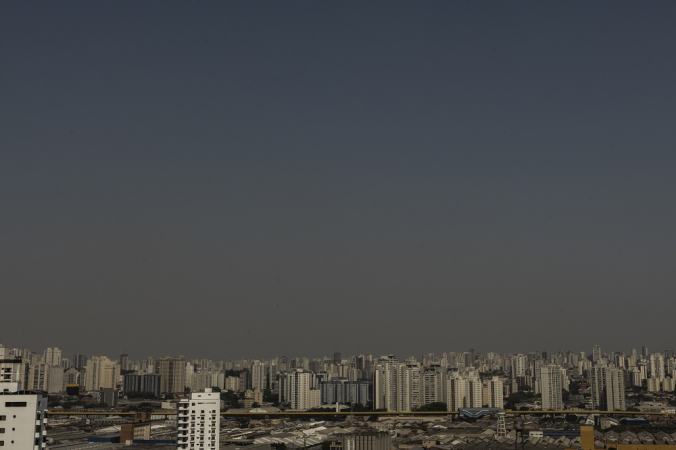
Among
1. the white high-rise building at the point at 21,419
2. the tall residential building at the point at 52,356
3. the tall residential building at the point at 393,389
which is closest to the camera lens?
the white high-rise building at the point at 21,419

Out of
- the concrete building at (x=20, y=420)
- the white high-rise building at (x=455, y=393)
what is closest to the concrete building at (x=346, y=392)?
the white high-rise building at (x=455, y=393)

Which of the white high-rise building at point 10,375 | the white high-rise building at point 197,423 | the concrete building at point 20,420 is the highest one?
the white high-rise building at point 10,375

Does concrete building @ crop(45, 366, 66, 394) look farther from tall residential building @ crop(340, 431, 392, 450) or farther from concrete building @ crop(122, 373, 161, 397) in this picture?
tall residential building @ crop(340, 431, 392, 450)

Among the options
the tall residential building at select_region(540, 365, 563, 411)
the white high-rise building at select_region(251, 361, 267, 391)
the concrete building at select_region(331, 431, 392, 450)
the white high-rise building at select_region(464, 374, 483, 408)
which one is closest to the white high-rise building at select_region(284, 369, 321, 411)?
the white high-rise building at select_region(251, 361, 267, 391)

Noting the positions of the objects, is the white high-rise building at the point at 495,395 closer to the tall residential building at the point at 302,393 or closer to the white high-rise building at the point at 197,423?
the tall residential building at the point at 302,393

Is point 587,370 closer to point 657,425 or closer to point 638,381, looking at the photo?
point 638,381

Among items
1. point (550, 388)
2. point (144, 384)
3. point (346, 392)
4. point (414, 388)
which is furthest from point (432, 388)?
point (144, 384)

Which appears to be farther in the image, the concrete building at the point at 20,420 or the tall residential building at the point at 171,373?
the tall residential building at the point at 171,373

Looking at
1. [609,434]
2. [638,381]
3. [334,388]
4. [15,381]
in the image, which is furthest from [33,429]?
[638,381]

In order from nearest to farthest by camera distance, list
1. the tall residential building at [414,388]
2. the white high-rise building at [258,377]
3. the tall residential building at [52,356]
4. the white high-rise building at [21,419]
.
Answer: the white high-rise building at [21,419]
the tall residential building at [414,388]
the white high-rise building at [258,377]
the tall residential building at [52,356]
